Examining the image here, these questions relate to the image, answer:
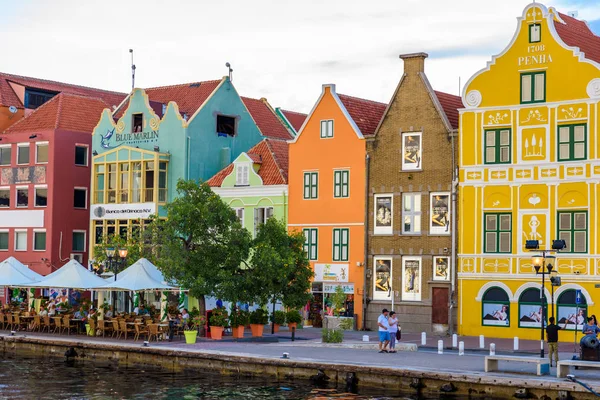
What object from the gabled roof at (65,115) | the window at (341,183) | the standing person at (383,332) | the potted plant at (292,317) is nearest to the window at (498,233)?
the window at (341,183)

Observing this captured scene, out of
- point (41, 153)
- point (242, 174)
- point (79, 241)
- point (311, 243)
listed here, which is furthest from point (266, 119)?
point (311, 243)

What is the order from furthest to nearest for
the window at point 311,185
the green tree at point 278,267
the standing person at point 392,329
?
1. the window at point 311,185
2. the green tree at point 278,267
3. the standing person at point 392,329

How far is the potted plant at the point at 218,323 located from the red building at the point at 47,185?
26.7m

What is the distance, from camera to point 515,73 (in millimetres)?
52906

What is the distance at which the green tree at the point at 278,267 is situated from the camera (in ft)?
162

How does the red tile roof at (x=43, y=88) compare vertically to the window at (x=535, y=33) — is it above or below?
above

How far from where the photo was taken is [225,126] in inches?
2862

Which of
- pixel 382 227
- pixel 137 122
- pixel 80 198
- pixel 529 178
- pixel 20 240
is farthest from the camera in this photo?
pixel 20 240

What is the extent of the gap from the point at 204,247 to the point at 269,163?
53.4ft

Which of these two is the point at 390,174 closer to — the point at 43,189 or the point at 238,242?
the point at 238,242

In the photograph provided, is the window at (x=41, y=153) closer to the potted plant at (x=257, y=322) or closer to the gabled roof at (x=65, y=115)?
the gabled roof at (x=65, y=115)

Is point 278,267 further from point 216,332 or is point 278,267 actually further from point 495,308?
point 495,308

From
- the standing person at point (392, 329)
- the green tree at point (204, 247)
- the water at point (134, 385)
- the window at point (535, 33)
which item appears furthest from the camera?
the window at point (535, 33)

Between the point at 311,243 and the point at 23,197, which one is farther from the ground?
the point at 23,197
